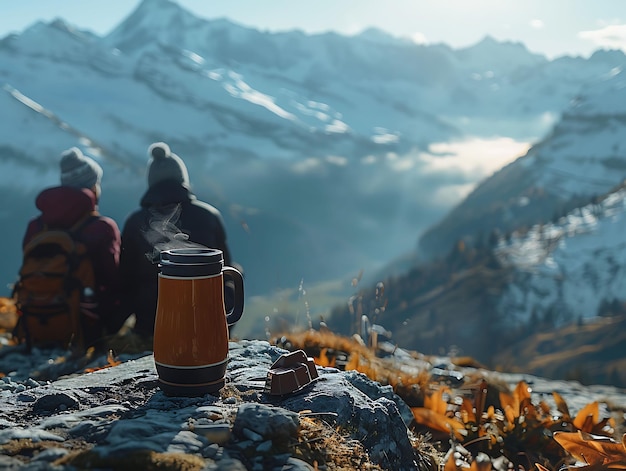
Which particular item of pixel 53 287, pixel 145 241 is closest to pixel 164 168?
pixel 145 241

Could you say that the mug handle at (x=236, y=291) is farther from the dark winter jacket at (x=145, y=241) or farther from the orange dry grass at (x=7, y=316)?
the orange dry grass at (x=7, y=316)

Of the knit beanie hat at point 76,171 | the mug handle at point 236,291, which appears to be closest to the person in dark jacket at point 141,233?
the knit beanie hat at point 76,171

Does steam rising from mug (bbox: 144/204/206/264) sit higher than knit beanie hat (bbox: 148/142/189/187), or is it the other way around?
knit beanie hat (bbox: 148/142/189/187)

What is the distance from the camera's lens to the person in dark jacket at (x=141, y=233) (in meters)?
7.07

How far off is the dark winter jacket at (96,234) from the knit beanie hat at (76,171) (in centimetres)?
29

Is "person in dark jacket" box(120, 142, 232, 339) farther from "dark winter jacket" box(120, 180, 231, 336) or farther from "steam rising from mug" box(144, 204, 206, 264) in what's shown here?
"steam rising from mug" box(144, 204, 206, 264)

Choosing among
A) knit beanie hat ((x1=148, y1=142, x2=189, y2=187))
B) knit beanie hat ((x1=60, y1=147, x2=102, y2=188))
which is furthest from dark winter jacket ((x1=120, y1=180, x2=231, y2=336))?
knit beanie hat ((x1=60, y1=147, x2=102, y2=188))

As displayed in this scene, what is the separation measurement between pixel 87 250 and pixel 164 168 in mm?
1455

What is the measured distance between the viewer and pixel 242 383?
3.69 metres

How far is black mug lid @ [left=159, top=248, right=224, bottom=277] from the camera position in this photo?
3.26 meters

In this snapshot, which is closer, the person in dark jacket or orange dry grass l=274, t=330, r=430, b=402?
orange dry grass l=274, t=330, r=430, b=402

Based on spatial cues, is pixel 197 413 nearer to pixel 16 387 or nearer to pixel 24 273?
pixel 16 387

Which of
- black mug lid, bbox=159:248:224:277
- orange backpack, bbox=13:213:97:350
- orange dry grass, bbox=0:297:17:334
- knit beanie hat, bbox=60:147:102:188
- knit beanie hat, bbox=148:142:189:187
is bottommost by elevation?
orange dry grass, bbox=0:297:17:334

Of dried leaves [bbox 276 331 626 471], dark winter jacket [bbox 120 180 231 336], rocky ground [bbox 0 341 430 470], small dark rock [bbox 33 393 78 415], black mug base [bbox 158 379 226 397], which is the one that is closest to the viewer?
rocky ground [bbox 0 341 430 470]
